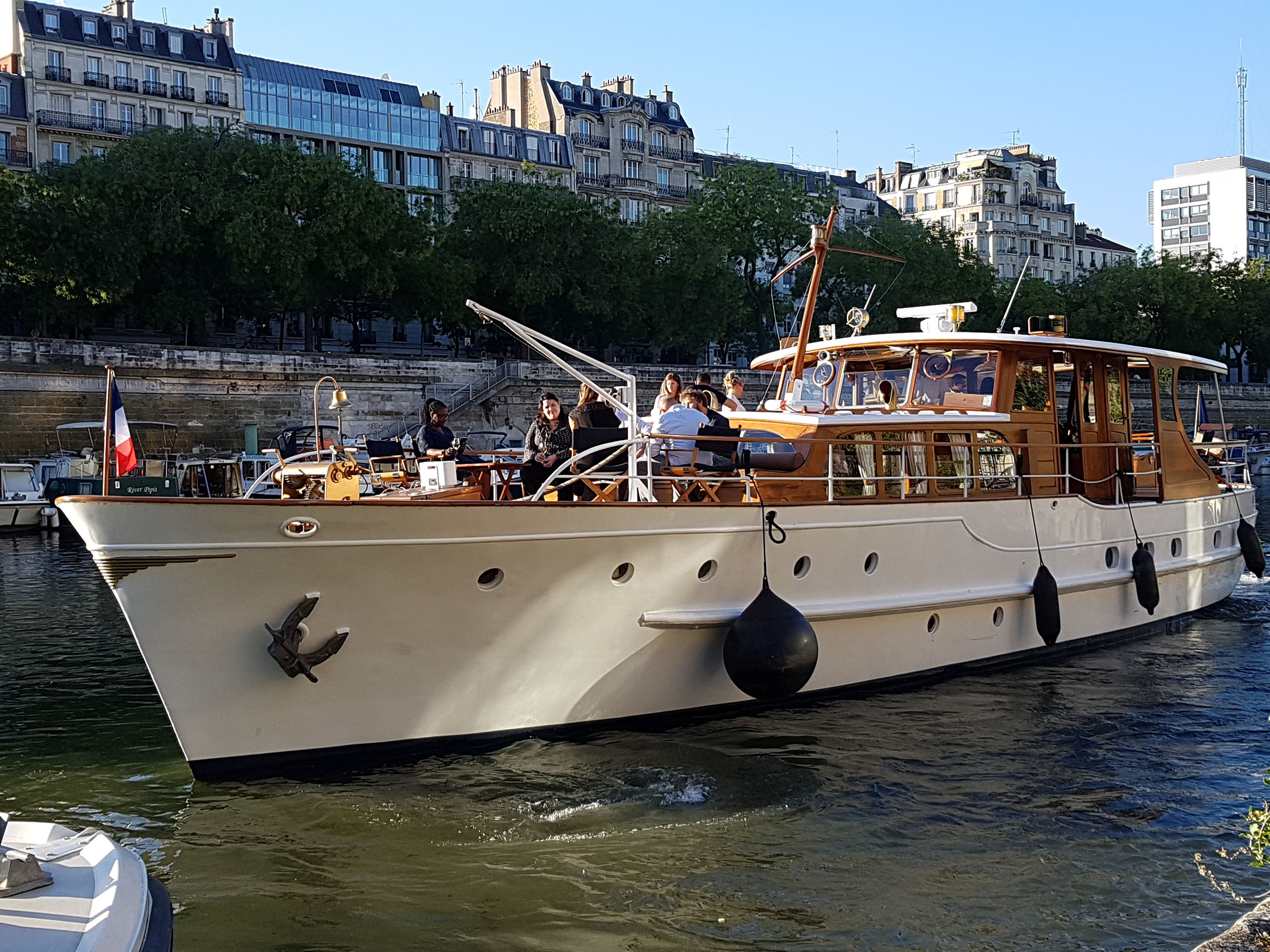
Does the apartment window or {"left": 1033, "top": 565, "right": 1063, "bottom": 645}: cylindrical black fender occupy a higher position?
the apartment window

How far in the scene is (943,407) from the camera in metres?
11.6

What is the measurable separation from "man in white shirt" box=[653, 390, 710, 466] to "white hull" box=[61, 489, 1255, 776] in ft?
2.58

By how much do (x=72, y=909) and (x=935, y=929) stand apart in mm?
4012

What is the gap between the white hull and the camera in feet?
24.9

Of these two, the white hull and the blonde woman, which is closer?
the white hull

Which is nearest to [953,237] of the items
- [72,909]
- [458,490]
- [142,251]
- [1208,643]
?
[142,251]

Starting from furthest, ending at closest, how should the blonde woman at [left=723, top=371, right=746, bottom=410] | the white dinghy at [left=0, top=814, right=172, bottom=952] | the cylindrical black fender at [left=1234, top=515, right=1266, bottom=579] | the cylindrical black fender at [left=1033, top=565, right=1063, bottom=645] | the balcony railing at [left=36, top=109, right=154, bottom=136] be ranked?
the balcony railing at [left=36, top=109, right=154, bottom=136] → the cylindrical black fender at [left=1234, top=515, right=1266, bottom=579] → the blonde woman at [left=723, top=371, right=746, bottom=410] → the cylindrical black fender at [left=1033, top=565, right=1063, bottom=645] → the white dinghy at [left=0, top=814, right=172, bottom=952]

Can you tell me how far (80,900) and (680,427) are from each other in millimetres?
6233

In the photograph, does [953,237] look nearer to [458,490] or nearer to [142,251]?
[142,251]

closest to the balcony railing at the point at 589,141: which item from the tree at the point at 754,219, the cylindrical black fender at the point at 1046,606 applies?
the tree at the point at 754,219

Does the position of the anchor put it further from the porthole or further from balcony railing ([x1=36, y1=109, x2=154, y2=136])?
balcony railing ([x1=36, y1=109, x2=154, y2=136])

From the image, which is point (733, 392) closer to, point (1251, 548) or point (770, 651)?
point (770, 651)

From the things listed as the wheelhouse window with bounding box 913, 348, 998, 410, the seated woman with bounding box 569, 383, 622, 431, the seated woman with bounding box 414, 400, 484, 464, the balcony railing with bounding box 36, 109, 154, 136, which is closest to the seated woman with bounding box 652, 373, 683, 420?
the seated woman with bounding box 569, 383, 622, 431

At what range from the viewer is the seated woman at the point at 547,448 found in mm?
9156
